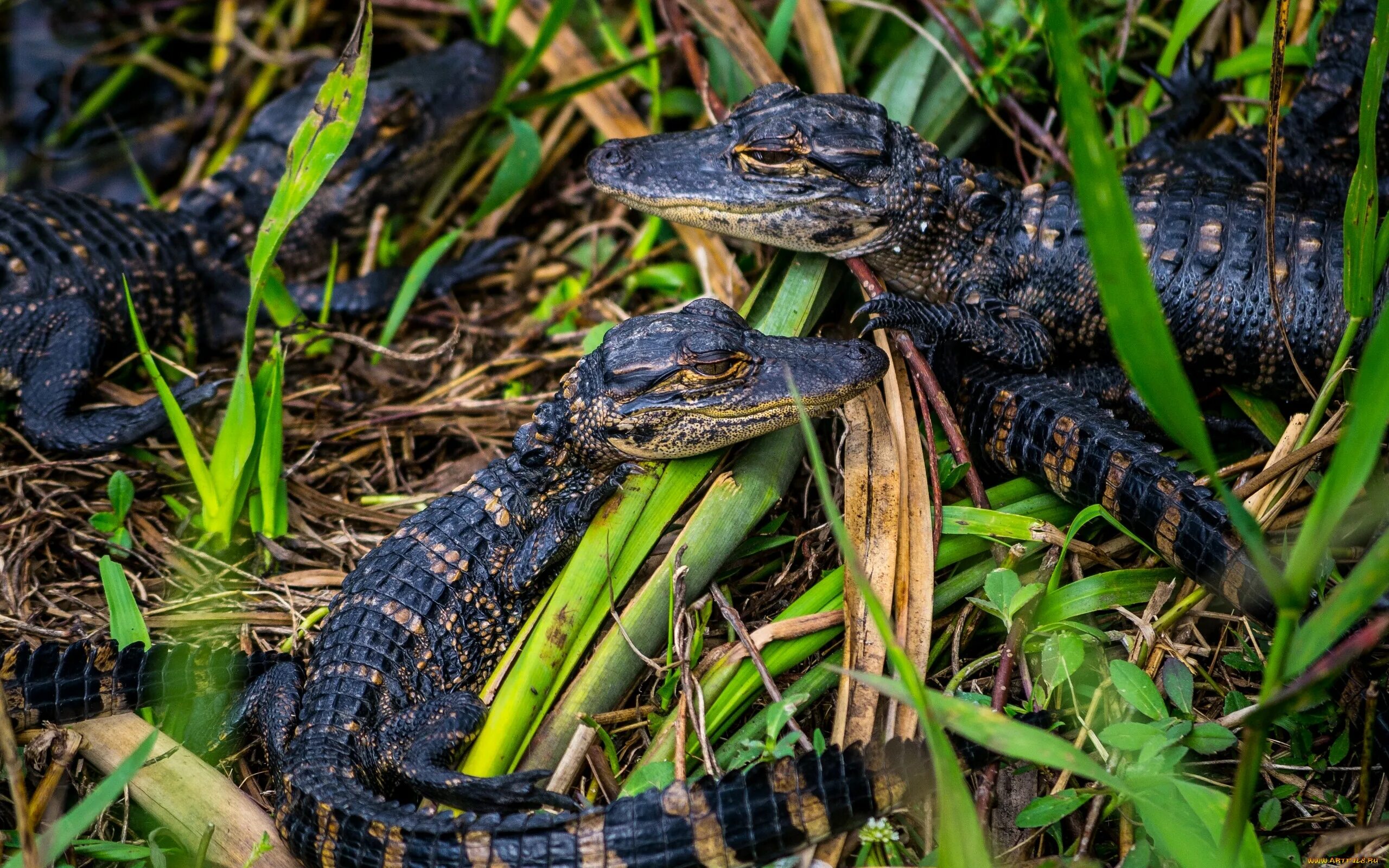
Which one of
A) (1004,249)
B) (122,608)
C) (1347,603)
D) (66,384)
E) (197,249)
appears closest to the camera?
(1347,603)

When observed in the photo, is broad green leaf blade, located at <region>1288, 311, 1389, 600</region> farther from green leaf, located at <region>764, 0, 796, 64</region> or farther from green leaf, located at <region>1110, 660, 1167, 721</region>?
green leaf, located at <region>764, 0, 796, 64</region>

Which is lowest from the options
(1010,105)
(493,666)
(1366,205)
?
(493,666)

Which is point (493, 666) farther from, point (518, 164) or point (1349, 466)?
point (1349, 466)

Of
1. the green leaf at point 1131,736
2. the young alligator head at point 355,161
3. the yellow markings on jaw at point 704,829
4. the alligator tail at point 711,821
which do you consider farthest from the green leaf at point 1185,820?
the young alligator head at point 355,161

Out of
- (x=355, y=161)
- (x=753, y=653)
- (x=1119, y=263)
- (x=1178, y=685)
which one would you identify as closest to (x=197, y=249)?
(x=355, y=161)

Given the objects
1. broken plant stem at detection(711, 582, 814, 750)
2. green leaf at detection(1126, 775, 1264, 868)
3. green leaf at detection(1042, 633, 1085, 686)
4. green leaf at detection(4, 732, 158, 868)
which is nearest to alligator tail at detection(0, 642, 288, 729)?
green leaf at detection(4, 732, 158, 868)

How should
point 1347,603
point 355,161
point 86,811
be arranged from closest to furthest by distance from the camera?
point 1347,603
point 86,811
point 355,161
